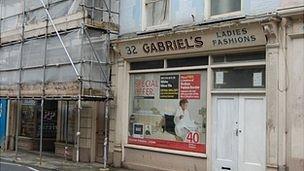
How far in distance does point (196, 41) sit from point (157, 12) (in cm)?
211

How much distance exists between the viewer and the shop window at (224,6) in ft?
36.9

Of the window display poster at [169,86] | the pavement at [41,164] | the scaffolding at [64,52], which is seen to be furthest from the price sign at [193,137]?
the scaffolding at [64,52]

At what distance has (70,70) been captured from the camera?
14.1 meters

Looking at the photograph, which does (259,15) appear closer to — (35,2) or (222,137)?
(222,137)

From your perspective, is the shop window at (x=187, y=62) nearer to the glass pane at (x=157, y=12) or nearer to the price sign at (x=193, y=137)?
the glass pane at (x=157, y=12)

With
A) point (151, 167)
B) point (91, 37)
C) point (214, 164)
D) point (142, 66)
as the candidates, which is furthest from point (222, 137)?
point (91, 37)

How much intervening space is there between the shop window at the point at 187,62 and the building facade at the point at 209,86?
0.09 feet

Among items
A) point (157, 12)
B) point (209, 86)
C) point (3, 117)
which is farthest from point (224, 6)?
point (3, 117)

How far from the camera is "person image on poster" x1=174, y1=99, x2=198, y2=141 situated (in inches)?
487

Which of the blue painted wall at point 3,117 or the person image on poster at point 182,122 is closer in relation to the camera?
the person image on poster at point 182,122

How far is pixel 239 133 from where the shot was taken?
11086 millimetres

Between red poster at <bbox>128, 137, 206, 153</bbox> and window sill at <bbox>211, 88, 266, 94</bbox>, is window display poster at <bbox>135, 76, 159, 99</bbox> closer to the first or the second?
red poster at <bbox>128, 137, 206, 153</bbox>

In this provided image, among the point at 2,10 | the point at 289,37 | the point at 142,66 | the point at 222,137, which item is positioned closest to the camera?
the point at 289,37

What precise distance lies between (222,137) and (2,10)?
11625mm
